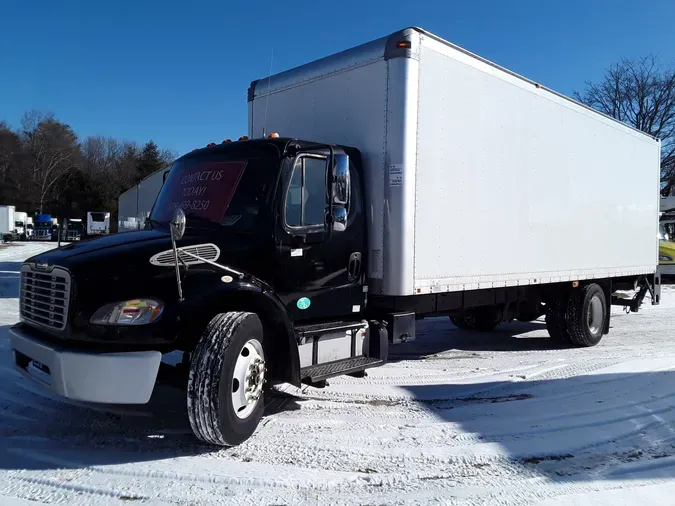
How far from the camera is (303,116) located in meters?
6.11

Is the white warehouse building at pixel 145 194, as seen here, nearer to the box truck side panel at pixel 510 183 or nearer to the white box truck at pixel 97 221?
the box truck side panel at pixel 510 183

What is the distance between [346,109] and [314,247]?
169 centimetres

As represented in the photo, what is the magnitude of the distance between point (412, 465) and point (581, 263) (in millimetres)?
5377

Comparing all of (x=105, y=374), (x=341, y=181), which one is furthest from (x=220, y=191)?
(x=105, y=374)

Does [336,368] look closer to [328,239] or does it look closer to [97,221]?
[328,239]

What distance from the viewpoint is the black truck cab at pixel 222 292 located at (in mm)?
3598

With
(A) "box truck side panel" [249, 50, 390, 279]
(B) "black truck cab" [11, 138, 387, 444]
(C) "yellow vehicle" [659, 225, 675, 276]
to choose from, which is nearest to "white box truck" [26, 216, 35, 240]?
(C) "yellow vehicle" [659, 225, 675, 276]

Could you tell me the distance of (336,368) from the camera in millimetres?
4824

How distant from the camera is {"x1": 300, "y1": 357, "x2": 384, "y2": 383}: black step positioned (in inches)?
180

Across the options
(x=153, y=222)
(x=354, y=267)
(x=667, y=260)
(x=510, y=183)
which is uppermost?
(x=510, y=183)

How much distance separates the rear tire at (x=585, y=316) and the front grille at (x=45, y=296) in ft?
23.3

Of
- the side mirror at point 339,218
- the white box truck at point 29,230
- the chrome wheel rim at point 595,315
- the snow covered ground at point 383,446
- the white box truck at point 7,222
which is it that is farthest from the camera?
the white box truck at point 29,230

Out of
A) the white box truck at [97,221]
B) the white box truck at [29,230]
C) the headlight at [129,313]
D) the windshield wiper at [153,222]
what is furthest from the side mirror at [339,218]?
the white box truck at [29,230]

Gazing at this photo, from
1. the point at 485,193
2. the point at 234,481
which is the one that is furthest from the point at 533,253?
the point at 234,481
